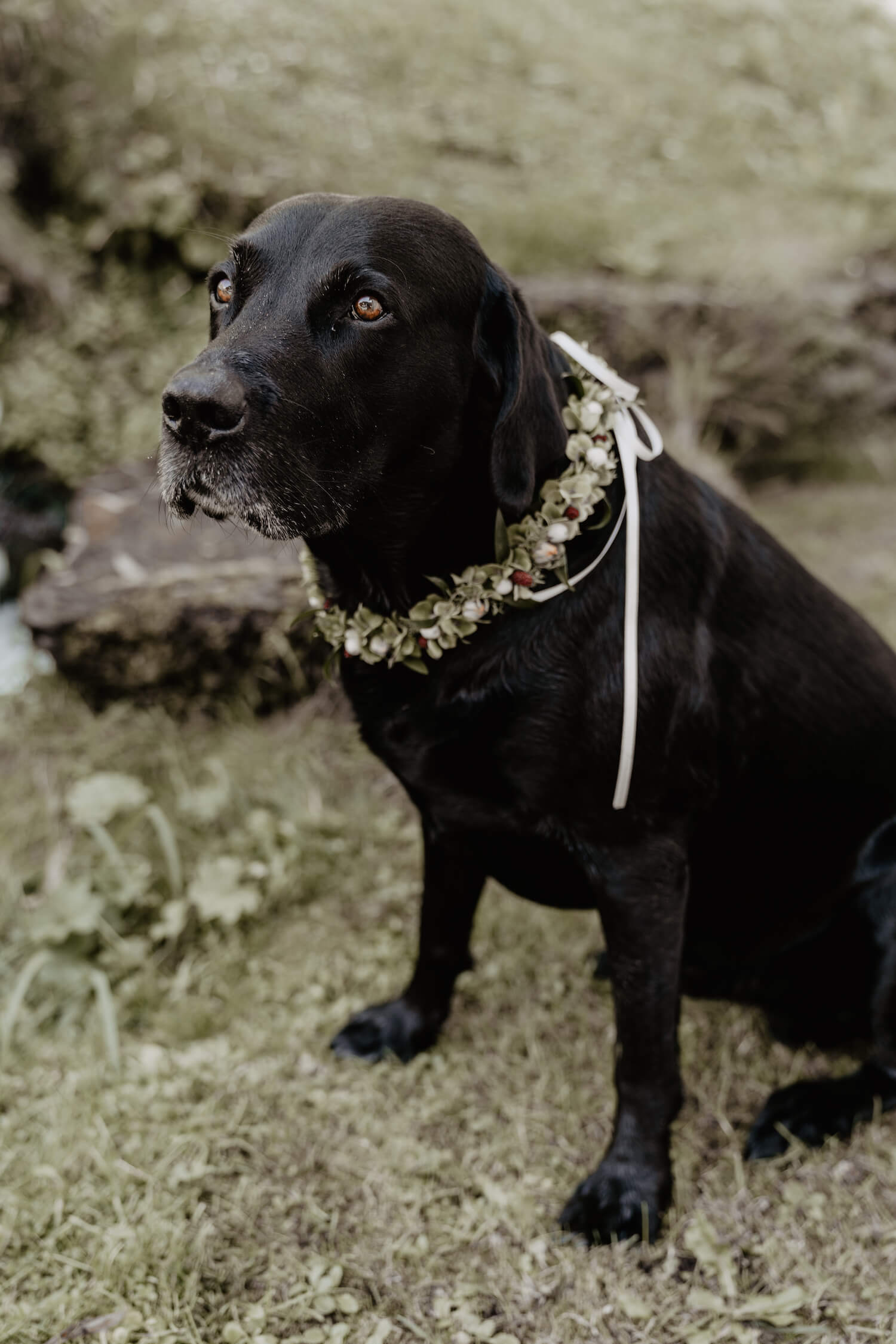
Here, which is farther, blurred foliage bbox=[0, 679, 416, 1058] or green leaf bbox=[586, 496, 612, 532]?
blurred foliage bbox=[0, 679, 416, 1058]

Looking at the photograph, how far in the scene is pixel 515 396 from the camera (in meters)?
1.87

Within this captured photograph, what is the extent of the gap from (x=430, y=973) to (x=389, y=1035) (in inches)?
7.7

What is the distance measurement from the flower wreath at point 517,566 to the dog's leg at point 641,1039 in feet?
1.81

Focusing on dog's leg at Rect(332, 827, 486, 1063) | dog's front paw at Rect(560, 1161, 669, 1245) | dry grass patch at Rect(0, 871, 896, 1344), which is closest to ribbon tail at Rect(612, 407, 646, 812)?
dog's leg at Rect(332, 827, 486, 1063)

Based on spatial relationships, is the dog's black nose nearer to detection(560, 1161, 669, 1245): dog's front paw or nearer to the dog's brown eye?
the dog's brown eye

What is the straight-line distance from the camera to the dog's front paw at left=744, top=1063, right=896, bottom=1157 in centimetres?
244

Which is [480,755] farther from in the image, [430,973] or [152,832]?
[152,832]

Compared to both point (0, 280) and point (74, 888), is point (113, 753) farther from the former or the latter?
point (0, 280)

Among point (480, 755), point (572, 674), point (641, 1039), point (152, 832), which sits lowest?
point (152, 832)

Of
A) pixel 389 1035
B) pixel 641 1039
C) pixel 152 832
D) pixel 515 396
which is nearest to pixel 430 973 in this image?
pixel 389 1035

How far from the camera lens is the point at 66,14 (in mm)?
5492

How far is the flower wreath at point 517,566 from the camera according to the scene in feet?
6.49

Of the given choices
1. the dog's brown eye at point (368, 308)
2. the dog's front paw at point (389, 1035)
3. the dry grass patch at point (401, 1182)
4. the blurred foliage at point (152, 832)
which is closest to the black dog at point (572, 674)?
the dog's brown eye at point (368, 308)

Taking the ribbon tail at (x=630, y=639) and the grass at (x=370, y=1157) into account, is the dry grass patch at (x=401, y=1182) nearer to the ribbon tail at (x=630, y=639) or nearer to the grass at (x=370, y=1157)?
the grass at (x=370, y=1157)
